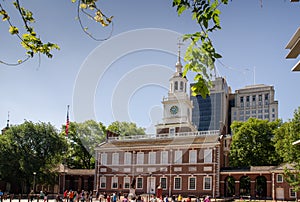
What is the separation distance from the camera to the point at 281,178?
135ft

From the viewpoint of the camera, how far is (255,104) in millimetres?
136125

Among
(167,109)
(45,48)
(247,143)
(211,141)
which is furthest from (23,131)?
(45,48)

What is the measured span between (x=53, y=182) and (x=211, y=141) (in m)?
21.0

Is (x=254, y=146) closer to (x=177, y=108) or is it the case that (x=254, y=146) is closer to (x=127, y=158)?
(x=177, y=108)

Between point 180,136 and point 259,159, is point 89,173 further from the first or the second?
point 259,159

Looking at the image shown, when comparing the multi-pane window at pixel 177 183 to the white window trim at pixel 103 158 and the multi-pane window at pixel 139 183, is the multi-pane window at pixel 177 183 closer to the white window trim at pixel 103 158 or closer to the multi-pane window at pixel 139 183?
the multi-pane window at pixel 139 183

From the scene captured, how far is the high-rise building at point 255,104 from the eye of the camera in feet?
442

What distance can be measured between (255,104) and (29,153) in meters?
101

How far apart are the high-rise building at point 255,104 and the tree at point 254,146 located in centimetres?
8242

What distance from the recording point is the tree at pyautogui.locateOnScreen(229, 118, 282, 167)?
171 feet

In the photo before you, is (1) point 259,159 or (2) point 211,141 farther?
(1) point 259,159

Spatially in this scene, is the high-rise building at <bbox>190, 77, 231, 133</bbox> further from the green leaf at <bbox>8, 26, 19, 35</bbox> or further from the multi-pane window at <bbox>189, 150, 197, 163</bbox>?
the green leaf at <bbox>8, 26, 19, 35</bbox>

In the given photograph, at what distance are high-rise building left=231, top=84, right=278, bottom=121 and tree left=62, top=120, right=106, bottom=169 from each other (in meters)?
82.0

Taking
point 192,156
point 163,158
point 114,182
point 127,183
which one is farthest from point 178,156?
point 114,182
